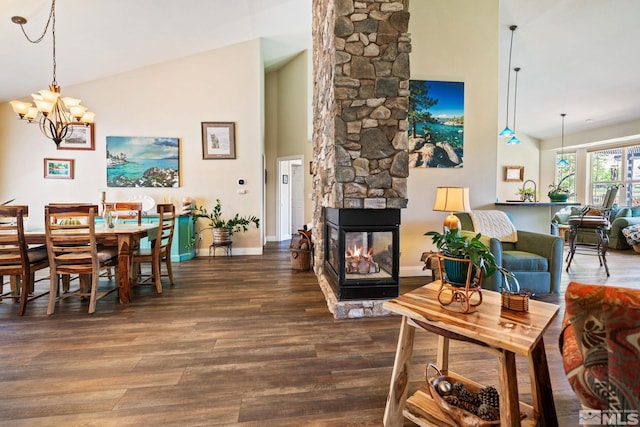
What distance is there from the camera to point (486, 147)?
4219mm

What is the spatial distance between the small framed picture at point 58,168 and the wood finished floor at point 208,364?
316 centimetres

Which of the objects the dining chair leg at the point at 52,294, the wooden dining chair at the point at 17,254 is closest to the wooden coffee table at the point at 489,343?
the dining chair leg at the point at 52,294

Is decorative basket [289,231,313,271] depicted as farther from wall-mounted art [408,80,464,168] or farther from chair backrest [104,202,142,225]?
chair backrest [104,202,142,225]

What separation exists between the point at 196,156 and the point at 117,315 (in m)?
3.51

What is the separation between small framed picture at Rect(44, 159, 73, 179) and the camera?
5262 millimetres

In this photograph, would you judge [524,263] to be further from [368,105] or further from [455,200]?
[368,105]

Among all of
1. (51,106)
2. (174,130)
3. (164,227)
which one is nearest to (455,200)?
(164,227)

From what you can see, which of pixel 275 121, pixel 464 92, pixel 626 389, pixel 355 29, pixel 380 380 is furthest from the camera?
pixel 275 121

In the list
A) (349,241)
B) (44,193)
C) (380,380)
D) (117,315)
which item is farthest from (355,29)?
(44,193)

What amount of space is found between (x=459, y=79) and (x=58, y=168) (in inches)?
268

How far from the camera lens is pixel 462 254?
1.36m

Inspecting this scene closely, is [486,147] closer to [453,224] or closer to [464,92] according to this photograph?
[464,92]

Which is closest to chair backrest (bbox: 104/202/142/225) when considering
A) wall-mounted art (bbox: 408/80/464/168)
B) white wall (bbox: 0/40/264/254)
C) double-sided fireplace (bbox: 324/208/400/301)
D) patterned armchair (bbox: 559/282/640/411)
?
white wall (bbox: 0/40/264/254)

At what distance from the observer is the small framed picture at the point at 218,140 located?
559cm
